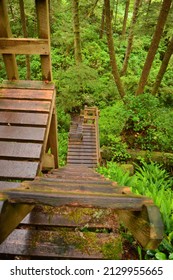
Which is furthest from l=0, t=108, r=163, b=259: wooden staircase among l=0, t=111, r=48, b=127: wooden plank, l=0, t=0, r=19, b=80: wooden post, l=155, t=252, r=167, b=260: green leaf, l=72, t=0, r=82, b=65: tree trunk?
l=72, t=0, r=82, b=65: tree trunk

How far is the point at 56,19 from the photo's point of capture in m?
22.1

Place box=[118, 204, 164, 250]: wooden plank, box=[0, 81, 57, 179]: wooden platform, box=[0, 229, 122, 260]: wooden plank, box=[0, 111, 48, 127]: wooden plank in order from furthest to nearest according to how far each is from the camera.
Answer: box=[0, 111, 48, 127]: wooden plank
box=[0, 81, 57, 179]: wooden platform
box=[0, 229, 122, 260]: wooden plank
box=[118, 204, 164, 250]: wooden plank

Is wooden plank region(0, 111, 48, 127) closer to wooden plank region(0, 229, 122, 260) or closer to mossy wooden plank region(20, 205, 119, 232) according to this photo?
mossy wooden plank region(20, 205, 119, 232)

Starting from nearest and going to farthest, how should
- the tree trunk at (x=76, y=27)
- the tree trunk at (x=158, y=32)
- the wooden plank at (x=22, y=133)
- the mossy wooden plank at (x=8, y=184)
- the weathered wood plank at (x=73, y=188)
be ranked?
1. the weathered wood plank at (x=73, y=188)
2. the mossy wooden plank at (x=8, y=184)
3. the wooden plank at (x=22, y=133)
4. the tree trunk at (x=158, y=32)
5. the tree trunk at (x=76, y=27)

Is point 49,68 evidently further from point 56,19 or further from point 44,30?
point 56,19

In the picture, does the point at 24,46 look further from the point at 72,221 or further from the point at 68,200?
the point at 68,200

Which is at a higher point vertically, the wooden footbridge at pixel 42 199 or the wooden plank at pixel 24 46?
the wooden plank at pixel 24 46

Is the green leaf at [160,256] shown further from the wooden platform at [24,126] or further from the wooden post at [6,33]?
the wooden post at [6,33]

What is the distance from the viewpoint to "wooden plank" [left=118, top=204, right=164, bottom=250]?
1.20 metres

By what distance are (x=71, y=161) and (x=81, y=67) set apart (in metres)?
5.65

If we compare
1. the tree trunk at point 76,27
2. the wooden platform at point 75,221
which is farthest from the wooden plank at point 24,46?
the tree trunk at point 76,27

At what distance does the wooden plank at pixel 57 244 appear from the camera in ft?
6.01

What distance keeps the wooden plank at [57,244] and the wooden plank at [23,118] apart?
234cm

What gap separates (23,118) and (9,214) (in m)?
3.02
